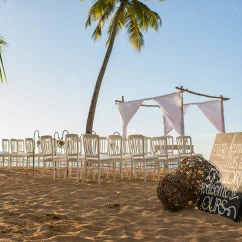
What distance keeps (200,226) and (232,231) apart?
30 cm

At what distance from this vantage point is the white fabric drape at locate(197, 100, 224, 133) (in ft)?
38.2

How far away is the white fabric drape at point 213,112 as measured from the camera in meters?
11.7

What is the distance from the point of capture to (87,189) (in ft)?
16.9

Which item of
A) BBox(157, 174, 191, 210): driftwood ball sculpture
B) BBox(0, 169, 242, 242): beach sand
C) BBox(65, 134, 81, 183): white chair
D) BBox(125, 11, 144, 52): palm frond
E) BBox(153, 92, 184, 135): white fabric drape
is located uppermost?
BBox(125, 11, 144, 52): palm frond

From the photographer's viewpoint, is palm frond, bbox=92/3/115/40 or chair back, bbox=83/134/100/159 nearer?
chair back, bbox=83/134/100/159

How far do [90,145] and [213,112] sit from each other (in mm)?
7053

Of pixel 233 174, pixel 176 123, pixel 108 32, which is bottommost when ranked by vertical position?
pixel 233 174

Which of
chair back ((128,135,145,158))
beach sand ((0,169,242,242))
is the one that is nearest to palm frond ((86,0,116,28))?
chair back ((128,135,145,158))

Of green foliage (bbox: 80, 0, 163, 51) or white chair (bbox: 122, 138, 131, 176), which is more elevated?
green foliage (bbox: 80, 0, 163, 51)

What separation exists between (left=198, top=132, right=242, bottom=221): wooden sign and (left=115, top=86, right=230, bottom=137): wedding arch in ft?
20.4

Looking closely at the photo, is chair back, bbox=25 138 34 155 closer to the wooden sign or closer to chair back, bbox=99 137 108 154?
chair back, bbox=99 137 108 154

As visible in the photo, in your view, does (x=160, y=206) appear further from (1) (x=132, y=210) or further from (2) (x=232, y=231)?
(2) (x=232, y=231)

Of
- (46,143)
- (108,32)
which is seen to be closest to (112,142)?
(46,143)

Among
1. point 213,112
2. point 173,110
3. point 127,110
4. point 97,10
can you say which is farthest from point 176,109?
point 97,10
